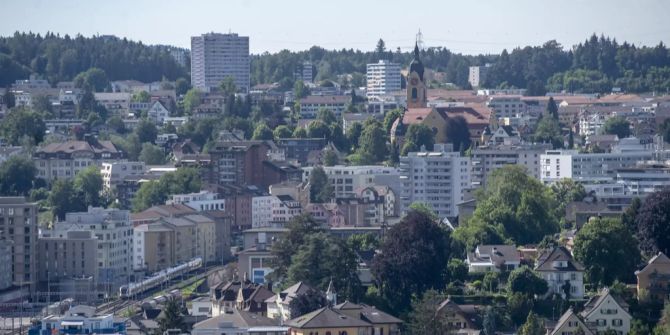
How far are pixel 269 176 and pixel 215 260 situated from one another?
10640 mm

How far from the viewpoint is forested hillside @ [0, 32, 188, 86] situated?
96.9 meters

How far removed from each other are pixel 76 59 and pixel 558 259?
60.3m

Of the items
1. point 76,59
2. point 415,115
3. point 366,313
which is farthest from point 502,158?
point 76,59

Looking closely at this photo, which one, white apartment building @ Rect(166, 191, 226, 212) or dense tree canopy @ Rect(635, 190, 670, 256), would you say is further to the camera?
white apartment building @ Rect(166, 191, 226, 212)

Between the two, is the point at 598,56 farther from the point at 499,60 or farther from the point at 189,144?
the point at 189,144

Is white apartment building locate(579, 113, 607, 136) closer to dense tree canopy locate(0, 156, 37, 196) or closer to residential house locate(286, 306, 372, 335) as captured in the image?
dense tree canopy locate(0, 156, 37, 196)

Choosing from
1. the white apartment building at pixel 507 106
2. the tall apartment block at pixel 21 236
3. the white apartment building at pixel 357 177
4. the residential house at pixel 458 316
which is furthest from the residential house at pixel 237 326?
the white apartment building at pixel 507 106

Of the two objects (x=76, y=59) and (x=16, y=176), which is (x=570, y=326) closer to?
(x=16, y=176)

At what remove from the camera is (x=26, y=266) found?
1857 inches

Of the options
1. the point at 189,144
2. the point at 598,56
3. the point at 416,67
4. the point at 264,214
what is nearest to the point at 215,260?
the point at 264,214

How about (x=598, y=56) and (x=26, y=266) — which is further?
(x=598, y=56)

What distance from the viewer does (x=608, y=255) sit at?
139 ft

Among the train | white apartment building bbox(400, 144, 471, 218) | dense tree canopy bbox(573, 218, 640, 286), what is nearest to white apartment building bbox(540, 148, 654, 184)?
white apartment building bbox(400, 144, 471, 218)

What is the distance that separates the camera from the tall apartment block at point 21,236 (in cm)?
4703
